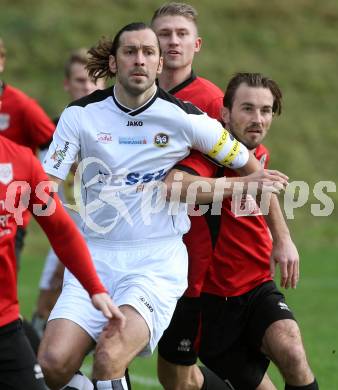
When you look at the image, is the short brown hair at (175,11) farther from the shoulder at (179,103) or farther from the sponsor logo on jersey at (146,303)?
the sponsor logo on jersey at (146,303)

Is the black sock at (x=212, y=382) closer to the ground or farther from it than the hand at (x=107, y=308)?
closer to the ground

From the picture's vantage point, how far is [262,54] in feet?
76.0

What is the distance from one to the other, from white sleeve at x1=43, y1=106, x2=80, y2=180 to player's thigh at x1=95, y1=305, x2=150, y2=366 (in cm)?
87

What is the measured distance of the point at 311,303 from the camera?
12.3 m

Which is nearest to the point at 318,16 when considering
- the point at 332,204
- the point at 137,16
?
the point at 137,16

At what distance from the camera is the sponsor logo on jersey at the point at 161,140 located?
617 cm

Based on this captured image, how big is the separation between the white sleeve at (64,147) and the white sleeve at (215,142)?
25.3 inches

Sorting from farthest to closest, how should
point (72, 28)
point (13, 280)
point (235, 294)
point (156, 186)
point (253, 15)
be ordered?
point (253, 15) → point (72, 28) → point (235, 294) → point (156, 186) → point (13, 280)

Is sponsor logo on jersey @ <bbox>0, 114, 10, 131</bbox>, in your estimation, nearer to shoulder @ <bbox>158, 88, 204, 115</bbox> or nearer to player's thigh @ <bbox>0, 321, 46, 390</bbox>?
shoulder @ <bbox>158, 88, 204, 115</bbox>

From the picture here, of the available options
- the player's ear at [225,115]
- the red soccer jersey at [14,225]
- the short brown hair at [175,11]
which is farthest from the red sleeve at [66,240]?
the short brown hair at [175,11]

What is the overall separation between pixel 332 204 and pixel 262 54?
528 cm

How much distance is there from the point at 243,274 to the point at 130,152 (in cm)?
107

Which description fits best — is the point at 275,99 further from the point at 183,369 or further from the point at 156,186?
the point at 183,369

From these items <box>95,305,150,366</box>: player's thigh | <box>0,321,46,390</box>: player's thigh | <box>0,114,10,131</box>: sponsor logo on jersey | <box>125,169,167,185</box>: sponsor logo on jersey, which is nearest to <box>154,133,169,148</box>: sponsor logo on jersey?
<box>125,169,167,185</box>: sponsor logo on jersey
